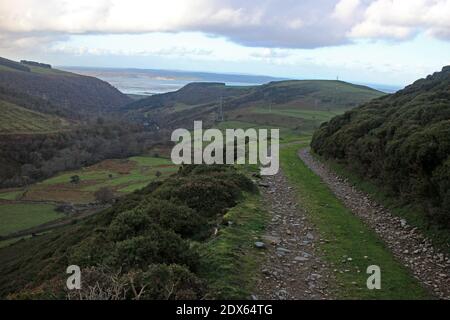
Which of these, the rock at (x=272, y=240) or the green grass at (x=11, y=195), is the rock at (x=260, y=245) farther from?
the green grass at (x=11, y=195)

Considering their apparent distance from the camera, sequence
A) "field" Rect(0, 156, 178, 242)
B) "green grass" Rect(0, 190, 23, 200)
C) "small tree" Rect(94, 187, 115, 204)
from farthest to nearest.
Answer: "green grass" Rect(0, 190, 23, 200), "small tree" Rect(94, 187, 115, 204), "field" Rect(0, 156, 178, 242)

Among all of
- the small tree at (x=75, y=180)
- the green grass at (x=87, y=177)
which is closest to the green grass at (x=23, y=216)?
the small tree at (x=75, y=180)

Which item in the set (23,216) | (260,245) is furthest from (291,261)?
(23,216)

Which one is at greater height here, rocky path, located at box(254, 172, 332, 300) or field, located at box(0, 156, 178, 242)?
rocky path, located at box(254, 172, 332, 300)

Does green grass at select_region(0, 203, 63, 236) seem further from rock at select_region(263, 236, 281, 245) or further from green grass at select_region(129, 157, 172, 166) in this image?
rock at select_region(263, 236, 281, 245)

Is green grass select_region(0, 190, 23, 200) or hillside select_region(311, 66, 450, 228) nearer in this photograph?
hillside select_region(311, 66, 450, 228)

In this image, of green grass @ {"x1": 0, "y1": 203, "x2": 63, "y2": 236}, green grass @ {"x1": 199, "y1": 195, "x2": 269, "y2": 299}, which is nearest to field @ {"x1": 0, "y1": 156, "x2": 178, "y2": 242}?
green grass @ {"x1": 0, "y1": 203, "x2": 63, "y2": 236}
